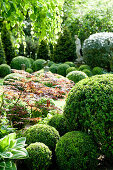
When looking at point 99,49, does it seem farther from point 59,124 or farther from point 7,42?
point 59,124

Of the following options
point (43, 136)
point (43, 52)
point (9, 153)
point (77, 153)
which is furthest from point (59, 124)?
point (43, 52)

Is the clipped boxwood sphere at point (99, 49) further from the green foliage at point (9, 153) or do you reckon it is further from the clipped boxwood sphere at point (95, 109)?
the green foliage at point (9, 153)

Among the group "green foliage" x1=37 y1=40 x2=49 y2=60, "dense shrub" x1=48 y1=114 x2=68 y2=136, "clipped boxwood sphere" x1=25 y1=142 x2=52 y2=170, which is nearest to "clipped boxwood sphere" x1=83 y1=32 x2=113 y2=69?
"green foliage" x1=37 y1=40 x2=49 y2=60

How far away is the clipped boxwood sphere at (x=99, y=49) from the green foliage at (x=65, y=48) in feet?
8.31

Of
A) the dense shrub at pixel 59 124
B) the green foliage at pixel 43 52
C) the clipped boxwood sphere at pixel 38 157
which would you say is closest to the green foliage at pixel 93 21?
the green foliage at pixel 43 52

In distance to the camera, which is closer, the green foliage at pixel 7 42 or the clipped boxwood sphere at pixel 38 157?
the clipped boxwood sphere at pixel 38 157

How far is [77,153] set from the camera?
257cm

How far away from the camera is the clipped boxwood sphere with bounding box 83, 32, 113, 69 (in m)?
10.4

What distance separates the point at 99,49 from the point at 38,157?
8800mm

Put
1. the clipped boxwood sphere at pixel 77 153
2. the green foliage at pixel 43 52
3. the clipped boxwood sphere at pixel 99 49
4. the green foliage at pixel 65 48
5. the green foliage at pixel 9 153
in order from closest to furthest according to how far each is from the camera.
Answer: the green foliage at pixel 9 153
the clipped boxwood sphere at pixel 77 153
the clipped boxwood sphere at pixel 99 49
the green foliage at pixel 65 48
the green foliage at pixel 43 52

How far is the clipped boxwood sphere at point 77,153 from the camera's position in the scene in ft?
8.45

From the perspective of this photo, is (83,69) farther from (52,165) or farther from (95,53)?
(52,165)

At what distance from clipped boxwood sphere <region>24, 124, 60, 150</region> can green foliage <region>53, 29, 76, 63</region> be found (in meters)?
10.8

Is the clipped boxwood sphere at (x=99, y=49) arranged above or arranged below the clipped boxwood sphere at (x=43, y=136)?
above
